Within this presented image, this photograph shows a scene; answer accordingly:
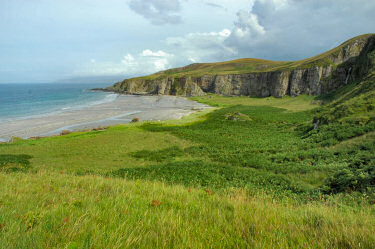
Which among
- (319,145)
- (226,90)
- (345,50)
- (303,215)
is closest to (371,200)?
(303,215)

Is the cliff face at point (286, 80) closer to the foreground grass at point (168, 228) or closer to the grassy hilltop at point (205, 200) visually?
the grassy hilltop at point (205, 200)

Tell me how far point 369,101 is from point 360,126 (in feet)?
29.3

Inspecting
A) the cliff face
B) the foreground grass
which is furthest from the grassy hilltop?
the cliff face

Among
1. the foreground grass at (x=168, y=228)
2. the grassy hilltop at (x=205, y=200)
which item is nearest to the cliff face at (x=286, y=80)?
the grassy hilltop at (x=205, y=200)

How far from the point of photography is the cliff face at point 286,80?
241 ft

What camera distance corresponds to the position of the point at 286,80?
9844cm

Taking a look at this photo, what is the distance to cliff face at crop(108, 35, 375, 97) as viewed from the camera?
241 ft

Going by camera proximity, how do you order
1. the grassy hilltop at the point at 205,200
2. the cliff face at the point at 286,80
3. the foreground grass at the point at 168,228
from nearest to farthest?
the foreground grass at the point at 168,228 < the grassy hilltop at the point at 205,200 < the cliff face at the point at 286,80

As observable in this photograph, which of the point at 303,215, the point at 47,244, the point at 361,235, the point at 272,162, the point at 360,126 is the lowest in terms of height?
the point at 272,162

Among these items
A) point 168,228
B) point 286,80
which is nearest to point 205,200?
point 168,228

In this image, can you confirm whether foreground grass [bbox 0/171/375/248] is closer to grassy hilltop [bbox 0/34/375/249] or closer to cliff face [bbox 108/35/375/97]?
grassy hilltop [bbox 0/34/375/249]

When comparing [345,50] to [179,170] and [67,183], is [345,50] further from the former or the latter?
[67,183]

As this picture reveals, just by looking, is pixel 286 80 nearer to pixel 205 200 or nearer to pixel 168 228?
pixel 205 200

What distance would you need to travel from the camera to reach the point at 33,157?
22812mm
